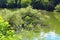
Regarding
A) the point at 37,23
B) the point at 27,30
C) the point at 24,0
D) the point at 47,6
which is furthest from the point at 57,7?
the point at 27,30

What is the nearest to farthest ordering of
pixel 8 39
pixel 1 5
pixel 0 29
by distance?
1. pixel 8 39
2. pixel 0 29
3. pixel 1 5

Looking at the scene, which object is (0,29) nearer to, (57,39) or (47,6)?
(57,39)

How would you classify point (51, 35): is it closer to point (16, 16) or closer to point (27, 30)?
point (27, 30)

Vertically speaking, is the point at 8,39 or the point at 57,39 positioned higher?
the point at 8,39

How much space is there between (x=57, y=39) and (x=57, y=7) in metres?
22.5

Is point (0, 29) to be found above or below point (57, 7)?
above

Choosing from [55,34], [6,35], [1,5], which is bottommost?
[1,5]

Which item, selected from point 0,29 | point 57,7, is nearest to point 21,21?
point 0,29

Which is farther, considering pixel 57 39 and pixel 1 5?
pixel 1 5

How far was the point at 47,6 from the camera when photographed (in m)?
43.6

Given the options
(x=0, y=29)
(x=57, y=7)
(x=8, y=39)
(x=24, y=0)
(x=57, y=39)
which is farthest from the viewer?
(x=24, y=0)

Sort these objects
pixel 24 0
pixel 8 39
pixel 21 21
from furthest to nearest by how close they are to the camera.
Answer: pixel 24 0
pixel 21 21
pixel 8 39

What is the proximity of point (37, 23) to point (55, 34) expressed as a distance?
3008 mm

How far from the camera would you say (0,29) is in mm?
10055
